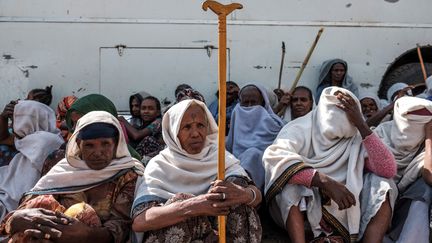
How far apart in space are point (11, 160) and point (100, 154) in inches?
55.1

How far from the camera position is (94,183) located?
349 centimetres

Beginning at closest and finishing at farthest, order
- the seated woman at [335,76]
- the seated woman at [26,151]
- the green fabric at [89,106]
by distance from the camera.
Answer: the seated woman at [26,151]
the green fabric at [89,106]
the seated woman at [335,76]

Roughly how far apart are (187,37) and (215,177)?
3.23 metres

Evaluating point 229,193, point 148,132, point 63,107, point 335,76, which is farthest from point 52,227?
point 335,76

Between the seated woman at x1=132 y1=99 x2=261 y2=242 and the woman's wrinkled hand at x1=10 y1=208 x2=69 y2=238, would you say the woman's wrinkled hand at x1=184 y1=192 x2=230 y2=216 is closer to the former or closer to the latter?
the seated woman at x1=132 y1=99 x2=261 y2=242

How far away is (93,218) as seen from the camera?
10.6 feet

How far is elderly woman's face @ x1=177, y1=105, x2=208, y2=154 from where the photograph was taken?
3506mm

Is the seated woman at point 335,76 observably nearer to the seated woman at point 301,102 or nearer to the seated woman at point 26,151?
the seated woman at point 301,102

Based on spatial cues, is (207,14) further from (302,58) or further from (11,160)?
A: (11,160)

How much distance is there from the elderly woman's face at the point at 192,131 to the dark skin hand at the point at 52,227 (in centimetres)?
74

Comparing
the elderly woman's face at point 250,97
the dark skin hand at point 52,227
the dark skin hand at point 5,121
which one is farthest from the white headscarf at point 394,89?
the dark skin hand at point 52,227

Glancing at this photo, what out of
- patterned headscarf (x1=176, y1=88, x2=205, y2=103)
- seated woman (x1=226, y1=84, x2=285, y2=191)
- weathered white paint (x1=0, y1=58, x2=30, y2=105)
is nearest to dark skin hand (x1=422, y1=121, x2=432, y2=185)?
seated woman (x1=226, y1=84, x2=285, y2=191)

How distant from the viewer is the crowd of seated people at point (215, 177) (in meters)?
3.19

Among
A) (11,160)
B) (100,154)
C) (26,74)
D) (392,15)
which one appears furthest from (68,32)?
(392,15)
